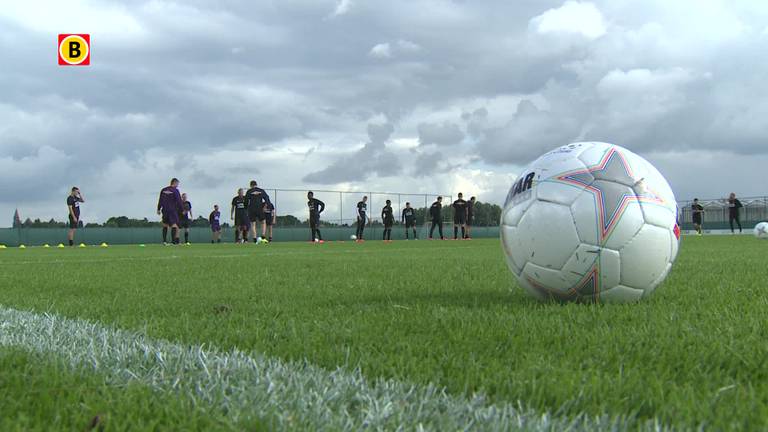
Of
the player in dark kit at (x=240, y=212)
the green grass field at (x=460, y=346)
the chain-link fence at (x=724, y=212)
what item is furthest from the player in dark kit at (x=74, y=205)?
the chain-link fence at (x=724, y=212)

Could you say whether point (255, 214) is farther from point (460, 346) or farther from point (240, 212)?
point (460, 346)

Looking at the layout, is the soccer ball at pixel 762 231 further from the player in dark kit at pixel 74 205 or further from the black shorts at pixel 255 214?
the player in dark kit at pixel 74 205

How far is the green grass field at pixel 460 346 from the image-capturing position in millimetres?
1471

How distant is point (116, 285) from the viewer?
4.83 metres

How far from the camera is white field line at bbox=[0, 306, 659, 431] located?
136 centimetres

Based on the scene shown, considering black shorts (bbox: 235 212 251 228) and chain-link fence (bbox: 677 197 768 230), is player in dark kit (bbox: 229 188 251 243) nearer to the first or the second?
black shorts (bbox: 235 212 251 228)

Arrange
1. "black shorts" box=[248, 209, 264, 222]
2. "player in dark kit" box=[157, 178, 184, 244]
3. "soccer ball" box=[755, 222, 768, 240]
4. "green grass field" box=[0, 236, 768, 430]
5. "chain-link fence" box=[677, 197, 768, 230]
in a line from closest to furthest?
1. "green grass field" box=[0, 236, 768, 430]
2. "soccer ball" box=[755, 222, 768, 240]
3. "player in dark kit" box=[157, 178, 184, 244]
4. "black shorts" box=[248, 209, 264, 222]
5. "chain-link fence" box=[677, 197, 768, 230]

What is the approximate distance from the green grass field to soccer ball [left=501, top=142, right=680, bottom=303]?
6.3 inches

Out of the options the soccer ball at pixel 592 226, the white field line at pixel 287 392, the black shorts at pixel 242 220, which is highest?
the black shorts at pixel 242 220

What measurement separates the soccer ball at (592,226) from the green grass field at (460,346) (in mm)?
160

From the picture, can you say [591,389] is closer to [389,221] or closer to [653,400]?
[653,400]

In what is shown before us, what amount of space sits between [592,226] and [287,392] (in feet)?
6.12

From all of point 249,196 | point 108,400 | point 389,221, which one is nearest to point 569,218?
point 108,400

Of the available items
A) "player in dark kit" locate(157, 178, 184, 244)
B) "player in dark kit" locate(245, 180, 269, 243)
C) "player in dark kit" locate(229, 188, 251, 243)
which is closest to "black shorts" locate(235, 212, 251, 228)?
"player in dark kit" locate(229, 188, 251, 243)
